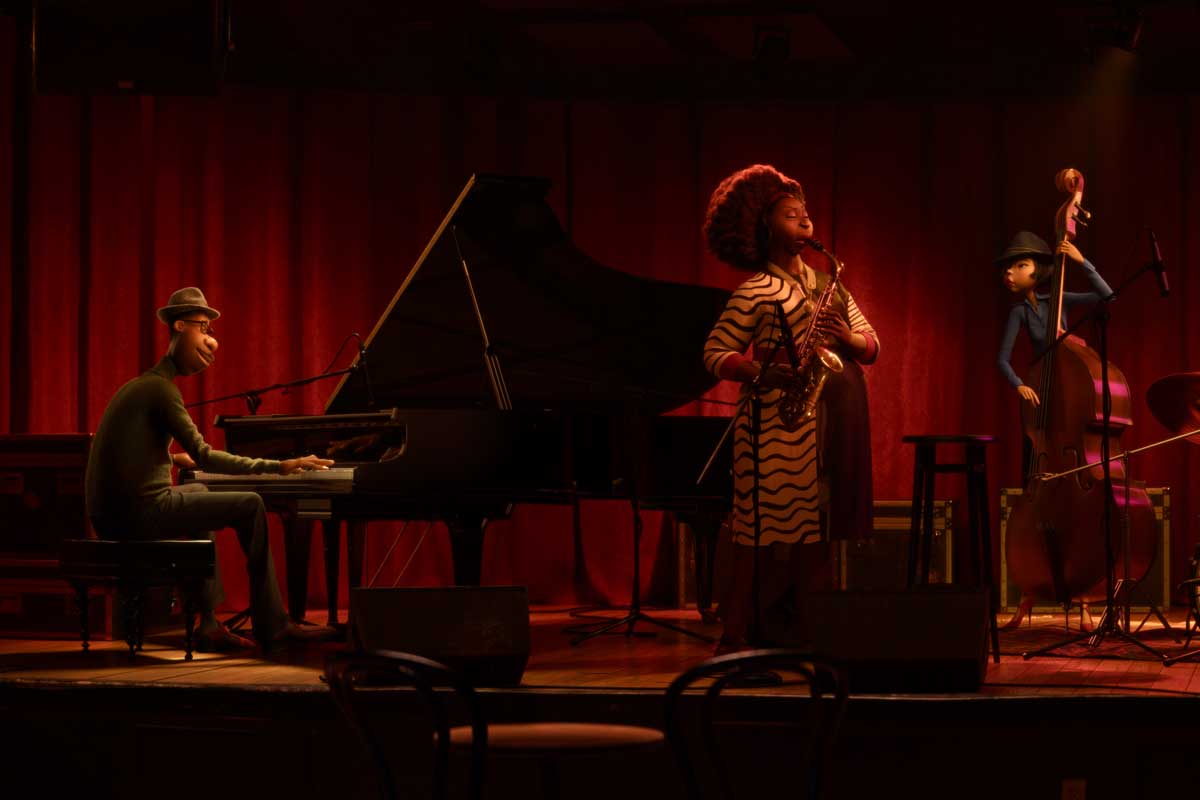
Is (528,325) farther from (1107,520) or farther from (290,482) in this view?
(1107,520)

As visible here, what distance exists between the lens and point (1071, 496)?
18.3ft

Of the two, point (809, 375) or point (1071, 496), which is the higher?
point (809, 375)

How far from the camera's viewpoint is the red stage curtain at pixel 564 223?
24.7 feet

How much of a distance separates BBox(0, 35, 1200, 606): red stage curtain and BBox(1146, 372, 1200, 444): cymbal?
220 centimetres

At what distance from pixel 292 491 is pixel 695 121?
144 inches

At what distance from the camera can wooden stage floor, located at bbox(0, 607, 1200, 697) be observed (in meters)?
4.46

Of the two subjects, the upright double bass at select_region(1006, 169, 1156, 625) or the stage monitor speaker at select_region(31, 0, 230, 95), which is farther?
the upright double bass at select_region(1006, 169, 1156, 625)

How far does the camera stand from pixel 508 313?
6.04m

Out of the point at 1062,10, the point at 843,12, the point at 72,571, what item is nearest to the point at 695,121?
the point at 843,12

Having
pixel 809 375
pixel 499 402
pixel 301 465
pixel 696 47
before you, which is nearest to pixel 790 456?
pixel 809 375

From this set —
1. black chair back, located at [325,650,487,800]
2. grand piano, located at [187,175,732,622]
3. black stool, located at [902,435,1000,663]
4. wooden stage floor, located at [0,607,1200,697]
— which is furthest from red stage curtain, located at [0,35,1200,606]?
black chair back, located at [325,650,487,800]

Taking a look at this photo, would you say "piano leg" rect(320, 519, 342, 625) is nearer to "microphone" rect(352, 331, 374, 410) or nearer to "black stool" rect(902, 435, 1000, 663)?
"microphone" rect(352, 331, 374, 410)

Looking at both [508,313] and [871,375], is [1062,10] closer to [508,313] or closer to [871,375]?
[871,375]

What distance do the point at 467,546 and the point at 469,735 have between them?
215 cm
